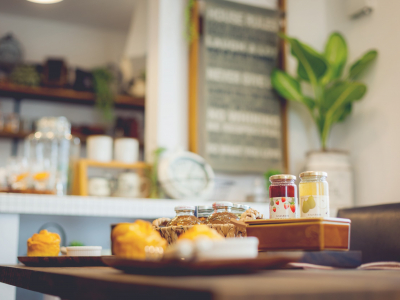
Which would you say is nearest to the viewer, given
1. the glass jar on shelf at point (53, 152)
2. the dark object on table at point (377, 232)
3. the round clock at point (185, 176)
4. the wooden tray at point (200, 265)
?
the wooden tray at point (200, 265)

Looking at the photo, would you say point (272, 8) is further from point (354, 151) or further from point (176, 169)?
point (176, 169)

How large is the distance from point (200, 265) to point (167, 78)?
2.39 metres

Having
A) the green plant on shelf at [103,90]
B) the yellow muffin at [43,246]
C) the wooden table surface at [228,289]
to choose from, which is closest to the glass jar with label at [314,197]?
the wooden table surface at [228,289]

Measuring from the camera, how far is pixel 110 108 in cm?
415

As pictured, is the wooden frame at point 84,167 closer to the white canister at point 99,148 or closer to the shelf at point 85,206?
the white canister at point 99,148

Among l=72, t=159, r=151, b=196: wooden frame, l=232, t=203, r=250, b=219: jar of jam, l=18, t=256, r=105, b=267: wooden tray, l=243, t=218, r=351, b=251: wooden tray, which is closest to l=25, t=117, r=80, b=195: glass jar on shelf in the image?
l=72, t=159, r=151, b=196: wooden frame

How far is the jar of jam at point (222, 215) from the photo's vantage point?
107cm

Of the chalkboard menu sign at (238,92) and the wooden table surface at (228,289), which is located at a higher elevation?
the chalkboard menu sign at (238,92)

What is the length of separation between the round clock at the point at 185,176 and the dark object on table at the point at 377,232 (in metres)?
0.92

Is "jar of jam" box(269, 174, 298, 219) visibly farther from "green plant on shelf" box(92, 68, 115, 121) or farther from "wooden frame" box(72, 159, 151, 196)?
"green plant on shelf" box(92, 68, 115, 121)

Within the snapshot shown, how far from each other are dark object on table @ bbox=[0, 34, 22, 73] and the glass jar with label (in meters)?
3.52

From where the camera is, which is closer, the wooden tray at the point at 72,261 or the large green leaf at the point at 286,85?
the wooden tray at the point at 72,261

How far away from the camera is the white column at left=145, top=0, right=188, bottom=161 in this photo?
2.86 meters

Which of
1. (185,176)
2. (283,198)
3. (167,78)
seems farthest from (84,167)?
(283,198)
